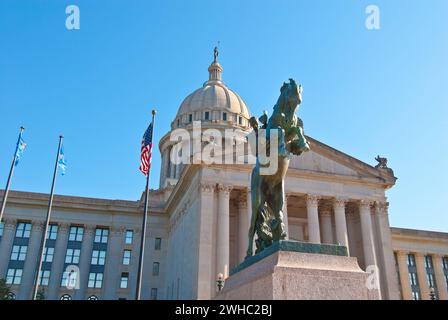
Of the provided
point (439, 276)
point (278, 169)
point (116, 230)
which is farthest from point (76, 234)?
point (278, 169)

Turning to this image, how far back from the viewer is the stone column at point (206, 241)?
3797cm

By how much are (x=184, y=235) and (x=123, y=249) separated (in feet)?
40.6

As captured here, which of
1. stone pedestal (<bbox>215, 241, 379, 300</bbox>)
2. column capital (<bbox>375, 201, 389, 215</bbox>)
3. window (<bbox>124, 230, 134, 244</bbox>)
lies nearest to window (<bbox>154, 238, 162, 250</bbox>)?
window (<bbox>124, 230, 134, 244</bbox>)

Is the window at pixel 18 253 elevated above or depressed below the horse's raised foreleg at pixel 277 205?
above

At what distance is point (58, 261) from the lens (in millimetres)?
53062

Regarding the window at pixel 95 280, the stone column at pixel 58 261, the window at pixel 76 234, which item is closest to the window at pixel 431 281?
the window at pixel 95 280

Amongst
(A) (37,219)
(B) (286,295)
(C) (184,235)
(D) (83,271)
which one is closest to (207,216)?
(C) (184,235)

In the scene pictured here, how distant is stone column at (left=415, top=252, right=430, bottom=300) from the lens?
59.1m

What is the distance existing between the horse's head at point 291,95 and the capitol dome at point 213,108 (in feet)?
194

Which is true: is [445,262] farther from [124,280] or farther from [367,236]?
[124,280]

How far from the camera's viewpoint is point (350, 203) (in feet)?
155

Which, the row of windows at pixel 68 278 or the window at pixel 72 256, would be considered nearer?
the row of windows at pixel 68 278

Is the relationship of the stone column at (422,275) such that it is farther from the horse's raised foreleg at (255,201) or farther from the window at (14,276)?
the horse's raised foreleg at (255,201)
